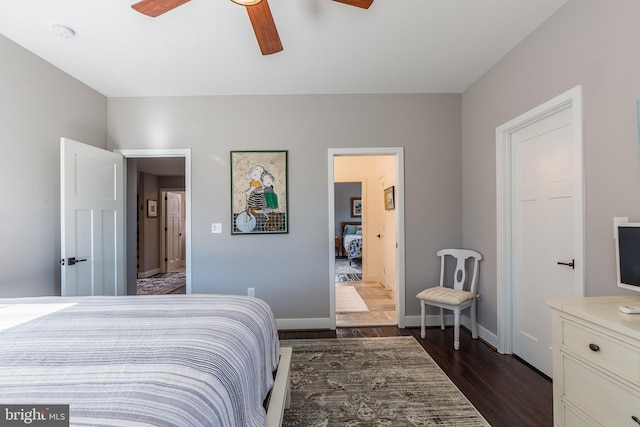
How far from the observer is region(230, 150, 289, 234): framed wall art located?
10.8 feet

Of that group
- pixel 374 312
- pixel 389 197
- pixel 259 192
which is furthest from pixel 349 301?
pixel 259 192

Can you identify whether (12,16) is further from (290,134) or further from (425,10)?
(425,10)

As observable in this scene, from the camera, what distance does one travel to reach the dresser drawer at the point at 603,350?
1087 millimetres

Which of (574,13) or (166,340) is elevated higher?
(574,13)

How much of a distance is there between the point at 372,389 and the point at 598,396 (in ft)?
4.16

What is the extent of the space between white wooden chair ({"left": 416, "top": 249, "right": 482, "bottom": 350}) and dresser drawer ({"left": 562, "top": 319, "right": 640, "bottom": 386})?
145 cm

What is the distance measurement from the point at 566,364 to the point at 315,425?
1.32 metres

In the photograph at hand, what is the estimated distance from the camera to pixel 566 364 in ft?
4.48

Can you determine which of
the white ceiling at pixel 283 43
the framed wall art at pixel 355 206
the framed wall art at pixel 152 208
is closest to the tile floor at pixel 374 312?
the white ceiling at pixel 283 43

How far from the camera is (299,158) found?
333cm

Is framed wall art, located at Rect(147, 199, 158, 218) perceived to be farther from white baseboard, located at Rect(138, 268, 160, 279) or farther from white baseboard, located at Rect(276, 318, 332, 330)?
white baseboard, located at Rect(276, 318, 332, 330)

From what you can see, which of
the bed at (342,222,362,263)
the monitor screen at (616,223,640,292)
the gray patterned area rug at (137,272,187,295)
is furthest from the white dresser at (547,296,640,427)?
the bed at (342,222,362,263)

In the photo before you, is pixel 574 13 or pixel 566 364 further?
pixel 574 13

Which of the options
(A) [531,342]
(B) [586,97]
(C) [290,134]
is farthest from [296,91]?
(A) [531,342]
